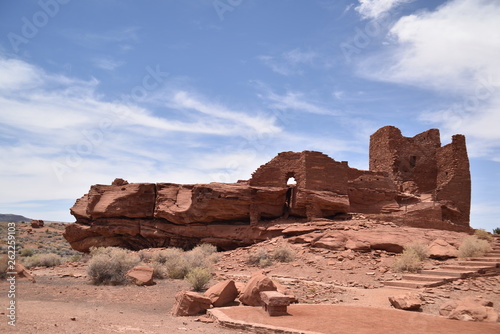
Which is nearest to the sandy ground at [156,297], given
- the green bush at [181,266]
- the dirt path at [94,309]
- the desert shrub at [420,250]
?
the dirt path at [94,309]

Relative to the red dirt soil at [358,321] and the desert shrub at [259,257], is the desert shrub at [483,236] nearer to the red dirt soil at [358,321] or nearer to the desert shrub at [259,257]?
the desert shrub at [259,257]

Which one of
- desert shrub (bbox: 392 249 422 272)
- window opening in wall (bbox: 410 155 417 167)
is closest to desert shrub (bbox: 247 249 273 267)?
desert shrub (bbox: 392 249 422 272)

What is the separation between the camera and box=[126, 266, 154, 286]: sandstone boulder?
12.9 metres

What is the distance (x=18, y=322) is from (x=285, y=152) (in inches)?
589

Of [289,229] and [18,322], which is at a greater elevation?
[289,229]

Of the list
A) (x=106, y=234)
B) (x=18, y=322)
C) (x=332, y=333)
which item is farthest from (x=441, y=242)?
(x=106, y=234)

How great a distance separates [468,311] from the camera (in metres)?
8.24

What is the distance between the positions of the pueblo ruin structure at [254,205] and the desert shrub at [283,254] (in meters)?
2.85

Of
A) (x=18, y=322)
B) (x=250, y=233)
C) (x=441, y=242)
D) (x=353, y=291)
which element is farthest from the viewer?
(x=250, y=233)

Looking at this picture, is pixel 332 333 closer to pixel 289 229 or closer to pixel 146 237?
pixel 289 229

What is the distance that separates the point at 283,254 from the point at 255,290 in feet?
20.2

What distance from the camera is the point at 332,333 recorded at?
688cm

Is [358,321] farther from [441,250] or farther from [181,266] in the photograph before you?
[181,266]

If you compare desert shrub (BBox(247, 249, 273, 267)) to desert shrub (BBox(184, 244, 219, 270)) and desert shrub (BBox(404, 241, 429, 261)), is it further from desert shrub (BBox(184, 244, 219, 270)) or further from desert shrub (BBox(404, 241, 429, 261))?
desert shrub (BBox(404, 241, 429, 261))
